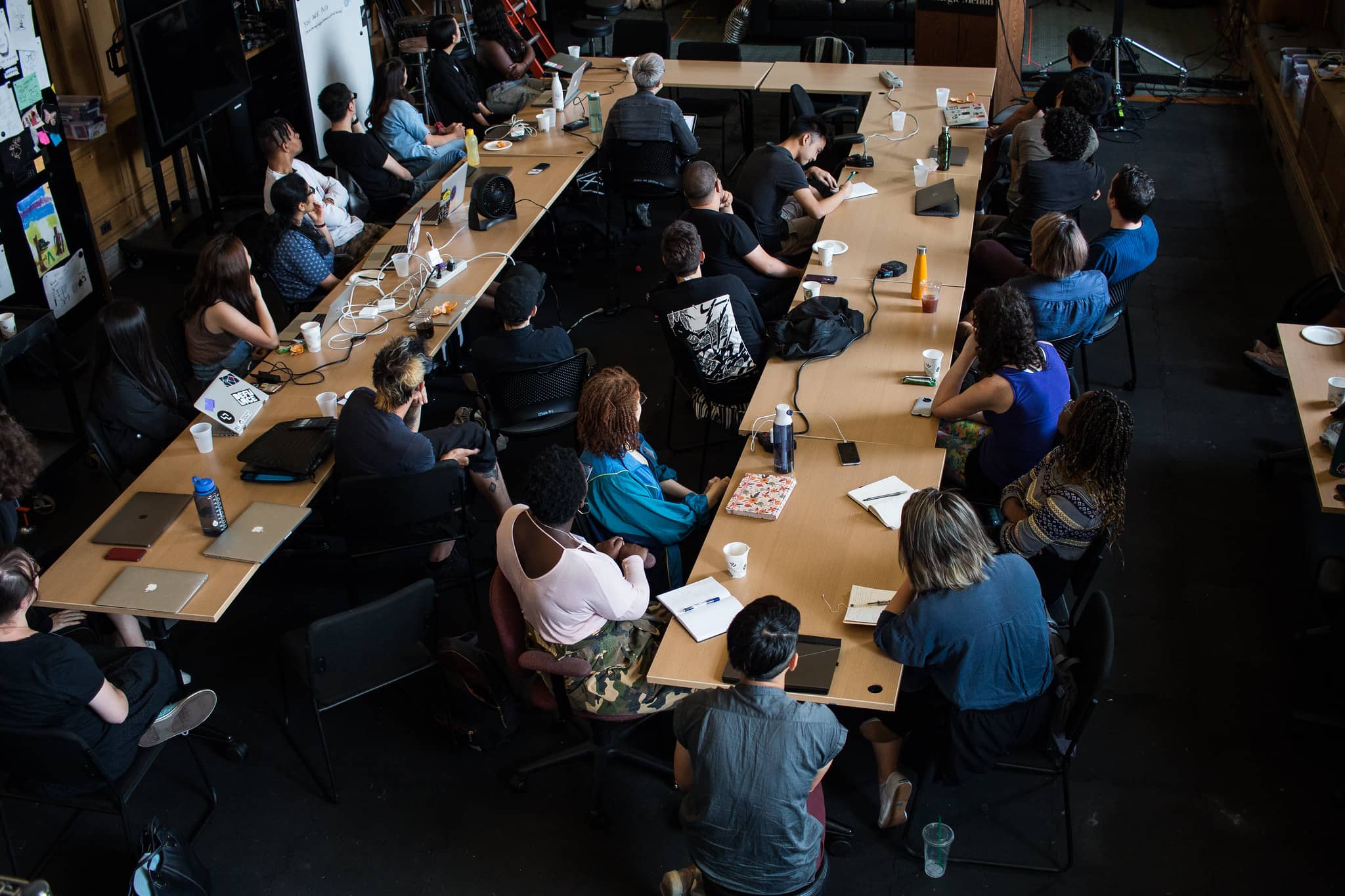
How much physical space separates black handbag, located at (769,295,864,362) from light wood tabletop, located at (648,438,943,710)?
602 millimetres

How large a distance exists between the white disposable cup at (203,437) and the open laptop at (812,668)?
2.37 m

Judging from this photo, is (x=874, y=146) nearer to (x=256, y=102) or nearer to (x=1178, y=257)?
(x=1178, y=257)

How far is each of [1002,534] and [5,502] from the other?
12.3 ft

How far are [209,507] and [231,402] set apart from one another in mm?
742

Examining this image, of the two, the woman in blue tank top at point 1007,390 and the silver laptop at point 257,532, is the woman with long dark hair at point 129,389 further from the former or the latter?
the woman in blue tank top at point 1007,390

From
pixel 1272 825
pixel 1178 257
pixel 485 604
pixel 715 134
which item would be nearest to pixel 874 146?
pixel 1178 257

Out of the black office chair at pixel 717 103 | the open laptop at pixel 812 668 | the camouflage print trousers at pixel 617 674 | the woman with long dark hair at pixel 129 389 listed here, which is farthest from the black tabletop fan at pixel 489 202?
the open laptop at pixel 812 668

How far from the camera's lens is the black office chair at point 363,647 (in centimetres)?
344

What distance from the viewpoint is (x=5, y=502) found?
4199 millimetres

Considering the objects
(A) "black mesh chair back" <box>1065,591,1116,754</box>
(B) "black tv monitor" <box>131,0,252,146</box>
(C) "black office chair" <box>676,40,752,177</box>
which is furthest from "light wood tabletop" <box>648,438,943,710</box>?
(B) "black tv monitor" <box>131,0,252,146</box>

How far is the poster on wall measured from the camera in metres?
6.19

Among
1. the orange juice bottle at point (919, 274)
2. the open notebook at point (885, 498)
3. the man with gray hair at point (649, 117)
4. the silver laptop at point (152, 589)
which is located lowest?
the silver laptop at point (152, 589)

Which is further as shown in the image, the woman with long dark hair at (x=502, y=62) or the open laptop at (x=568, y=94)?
the woman with long dark hair at (x=502, y=62)

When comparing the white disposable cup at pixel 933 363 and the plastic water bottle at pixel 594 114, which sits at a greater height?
the plastic water bottle at pixel 594 114
